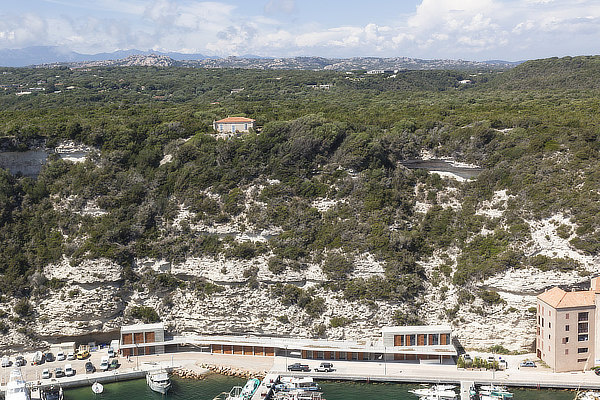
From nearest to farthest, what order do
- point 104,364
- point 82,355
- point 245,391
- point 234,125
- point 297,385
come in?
point 245,391, point 297,385, point 104,364, point 82,355, point 234,125

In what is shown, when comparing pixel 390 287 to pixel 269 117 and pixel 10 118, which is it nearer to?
pixel 269 117

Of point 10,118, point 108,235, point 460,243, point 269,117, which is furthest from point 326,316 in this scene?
point 10,118

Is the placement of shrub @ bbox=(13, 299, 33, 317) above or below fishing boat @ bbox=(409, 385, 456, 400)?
above

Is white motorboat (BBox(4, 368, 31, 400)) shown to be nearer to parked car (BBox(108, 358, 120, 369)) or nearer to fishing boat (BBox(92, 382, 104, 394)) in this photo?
fishing boat (BBox(92, 382, 104, 394))

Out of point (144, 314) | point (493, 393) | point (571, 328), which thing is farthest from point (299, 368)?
point (571, 328)

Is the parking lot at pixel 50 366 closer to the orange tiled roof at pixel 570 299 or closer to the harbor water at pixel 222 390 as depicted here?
the harbor water at pixel 222 390

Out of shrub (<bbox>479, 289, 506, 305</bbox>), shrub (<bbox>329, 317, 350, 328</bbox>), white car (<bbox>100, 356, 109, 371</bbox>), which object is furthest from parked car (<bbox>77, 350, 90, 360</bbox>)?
shrub (<bbox>479, 289, 506, 305</bbox>)

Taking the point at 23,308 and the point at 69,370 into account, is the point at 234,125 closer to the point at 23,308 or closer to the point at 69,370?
the point at 23,308
